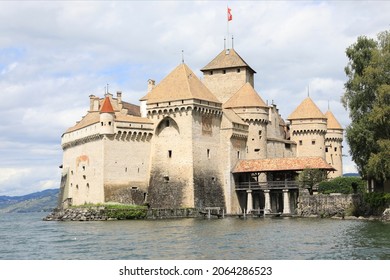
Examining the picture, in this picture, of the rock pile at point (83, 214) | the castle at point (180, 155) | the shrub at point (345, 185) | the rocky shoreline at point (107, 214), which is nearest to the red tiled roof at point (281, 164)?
the castle at point (180, 155)

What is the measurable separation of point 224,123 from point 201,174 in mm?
6039

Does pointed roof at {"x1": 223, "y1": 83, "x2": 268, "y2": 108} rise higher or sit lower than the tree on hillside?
higher

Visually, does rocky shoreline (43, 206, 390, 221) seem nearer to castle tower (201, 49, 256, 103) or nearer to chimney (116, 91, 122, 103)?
chimney (116, 91, 122, 103)

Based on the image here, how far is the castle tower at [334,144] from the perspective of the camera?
283ft

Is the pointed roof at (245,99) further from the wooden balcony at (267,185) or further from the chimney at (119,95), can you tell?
the chimney at (119,95)

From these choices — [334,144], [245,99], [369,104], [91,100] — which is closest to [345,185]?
[369,104]

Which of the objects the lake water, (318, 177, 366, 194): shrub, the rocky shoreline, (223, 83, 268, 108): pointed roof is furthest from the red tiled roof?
the lake water

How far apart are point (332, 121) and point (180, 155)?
104 feet

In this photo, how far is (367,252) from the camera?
2942cm

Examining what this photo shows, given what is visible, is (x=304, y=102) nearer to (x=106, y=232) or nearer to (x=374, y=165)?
(x=374, y=165)

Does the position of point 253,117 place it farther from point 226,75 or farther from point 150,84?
point 150,84

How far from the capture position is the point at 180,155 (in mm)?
63000

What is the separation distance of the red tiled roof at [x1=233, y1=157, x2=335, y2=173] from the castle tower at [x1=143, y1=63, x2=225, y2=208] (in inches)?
113

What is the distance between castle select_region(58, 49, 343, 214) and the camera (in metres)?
62.1
